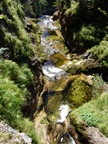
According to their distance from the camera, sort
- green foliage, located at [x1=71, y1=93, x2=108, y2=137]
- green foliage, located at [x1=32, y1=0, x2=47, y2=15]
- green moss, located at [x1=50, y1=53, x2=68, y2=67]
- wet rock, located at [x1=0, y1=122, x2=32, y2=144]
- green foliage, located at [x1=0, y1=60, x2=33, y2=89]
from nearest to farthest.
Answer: wet rock, located at [x1=0, y1=122, x2=32, y2=144]
green foliage, located at [x1=0, y1=60, x2=33, y2=89]
green foliage, located at [x1=71, y1=93, x2=108, y2=137]
green moss, located at [x1=50, y1=53, x2=68, y2=67]
green foliage, located at [x1=32, y1=0, x2=47, y2=15]

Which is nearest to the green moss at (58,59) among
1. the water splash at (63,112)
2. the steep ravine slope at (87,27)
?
the steep ravine slope at (87,27)

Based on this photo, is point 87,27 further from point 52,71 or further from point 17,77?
point 17,77

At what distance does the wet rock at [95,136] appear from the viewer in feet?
27.1

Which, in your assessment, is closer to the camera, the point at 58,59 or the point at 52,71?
the point at 52,71

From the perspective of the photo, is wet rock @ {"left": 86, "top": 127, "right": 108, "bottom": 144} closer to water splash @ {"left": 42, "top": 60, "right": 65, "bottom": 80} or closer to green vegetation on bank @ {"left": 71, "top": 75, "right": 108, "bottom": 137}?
green vegetation on bank @ {"left": 71, "top": 75, "right": 108, "bottom": 137}

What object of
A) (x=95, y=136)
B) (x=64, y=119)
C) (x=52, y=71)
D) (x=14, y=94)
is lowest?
(x=52, y=71)

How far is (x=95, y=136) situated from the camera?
8.45 meters

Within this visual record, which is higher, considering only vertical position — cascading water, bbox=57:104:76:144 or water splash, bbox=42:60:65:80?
cascading water, bbox=57:104:76:144

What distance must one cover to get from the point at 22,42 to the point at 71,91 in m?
4.19

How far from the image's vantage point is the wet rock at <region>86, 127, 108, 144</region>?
826cm

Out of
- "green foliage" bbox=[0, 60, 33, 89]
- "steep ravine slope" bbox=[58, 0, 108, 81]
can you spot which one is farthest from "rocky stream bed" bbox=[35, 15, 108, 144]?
"green foliage" bbox=[0, 60, 33, 89]

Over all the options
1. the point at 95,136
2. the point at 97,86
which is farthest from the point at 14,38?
the point at 97,86

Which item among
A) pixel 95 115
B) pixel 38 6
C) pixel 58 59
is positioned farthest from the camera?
pixel 38 6

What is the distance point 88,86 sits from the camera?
12430mm
